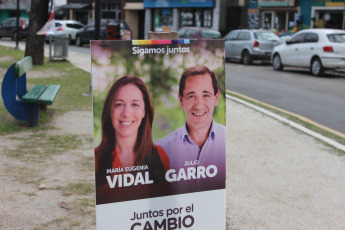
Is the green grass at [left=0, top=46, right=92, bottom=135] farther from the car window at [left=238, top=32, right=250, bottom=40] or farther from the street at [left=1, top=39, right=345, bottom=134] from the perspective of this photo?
the car window at [left=238, top=32, right=250, bottom=40]

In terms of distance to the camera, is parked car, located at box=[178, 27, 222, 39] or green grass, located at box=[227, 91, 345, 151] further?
parked car, located at box=[178, 27, 222, 39]

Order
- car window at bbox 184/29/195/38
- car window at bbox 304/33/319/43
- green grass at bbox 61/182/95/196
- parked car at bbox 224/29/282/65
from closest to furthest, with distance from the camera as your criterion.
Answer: green grass at bbox 61/182/95/196 → car window at bbox 304/33/319/43 → parked car at bbox 224/29/282/65 → car window at bbox 184/29/195/38

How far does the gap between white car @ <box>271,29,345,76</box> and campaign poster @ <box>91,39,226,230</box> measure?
15.2 metres

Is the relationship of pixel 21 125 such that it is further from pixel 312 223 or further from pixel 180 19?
pixel 180 19

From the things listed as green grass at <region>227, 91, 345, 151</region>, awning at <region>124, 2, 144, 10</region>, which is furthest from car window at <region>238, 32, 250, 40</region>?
awning at <region>124, 2, 144, 10</region>

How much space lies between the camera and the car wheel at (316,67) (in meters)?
18.1

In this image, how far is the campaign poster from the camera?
3213 millimetres

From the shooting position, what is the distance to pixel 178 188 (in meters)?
3.46

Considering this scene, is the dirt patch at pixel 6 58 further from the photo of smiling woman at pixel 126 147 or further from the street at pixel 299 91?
the photo of smiling woman at pixel 126 147

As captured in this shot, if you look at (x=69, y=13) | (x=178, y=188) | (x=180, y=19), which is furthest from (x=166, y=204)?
(x=69, y=13)

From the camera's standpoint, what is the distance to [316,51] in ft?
60.0

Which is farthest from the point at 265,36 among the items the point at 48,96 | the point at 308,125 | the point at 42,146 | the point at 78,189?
the point at 78,189

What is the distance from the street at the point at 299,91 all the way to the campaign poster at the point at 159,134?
19.9 ft

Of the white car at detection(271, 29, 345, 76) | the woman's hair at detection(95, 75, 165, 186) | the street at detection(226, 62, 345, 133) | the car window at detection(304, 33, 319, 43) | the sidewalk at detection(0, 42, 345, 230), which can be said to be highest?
the car window at detection(304, 33, 319, 43)
